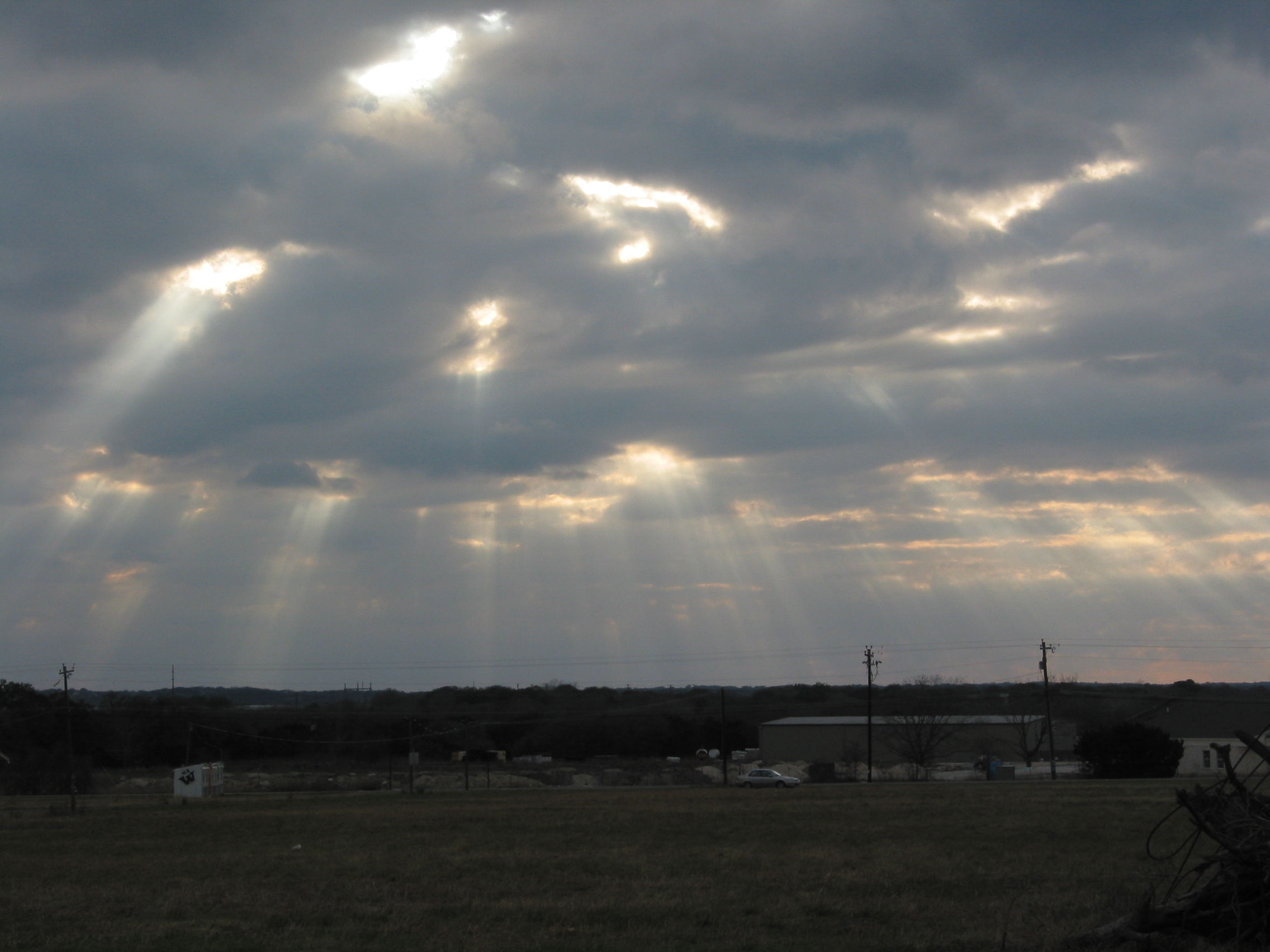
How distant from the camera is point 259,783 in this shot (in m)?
84.4

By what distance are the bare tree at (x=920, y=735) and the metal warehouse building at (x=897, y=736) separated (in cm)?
9

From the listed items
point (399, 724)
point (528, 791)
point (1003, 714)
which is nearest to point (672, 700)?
point (399, 724)

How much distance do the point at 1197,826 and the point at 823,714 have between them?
434 ft

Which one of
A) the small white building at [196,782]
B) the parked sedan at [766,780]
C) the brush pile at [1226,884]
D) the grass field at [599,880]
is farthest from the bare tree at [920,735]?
the brush pile at [1226,884]

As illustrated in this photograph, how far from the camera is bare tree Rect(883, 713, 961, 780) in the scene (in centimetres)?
9731

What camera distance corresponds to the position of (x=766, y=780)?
64.4 meters

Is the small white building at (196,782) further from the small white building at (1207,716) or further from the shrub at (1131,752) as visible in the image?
the small white building at (1207,716)

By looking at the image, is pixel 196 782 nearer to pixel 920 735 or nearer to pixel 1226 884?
pixel 920 735

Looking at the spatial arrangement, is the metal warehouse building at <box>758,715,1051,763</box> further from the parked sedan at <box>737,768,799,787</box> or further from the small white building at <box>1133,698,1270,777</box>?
the parked sedan at <box>737,768,799,787</box>

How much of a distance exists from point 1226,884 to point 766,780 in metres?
54.6

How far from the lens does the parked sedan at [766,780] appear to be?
64250mm

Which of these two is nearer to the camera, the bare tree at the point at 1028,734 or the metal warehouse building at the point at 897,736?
the metal warehouse building at the point at 897,736

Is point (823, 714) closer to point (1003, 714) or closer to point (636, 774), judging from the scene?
point (1003, 714)

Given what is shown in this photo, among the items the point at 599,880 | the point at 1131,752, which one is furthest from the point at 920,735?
the point at 599,880
